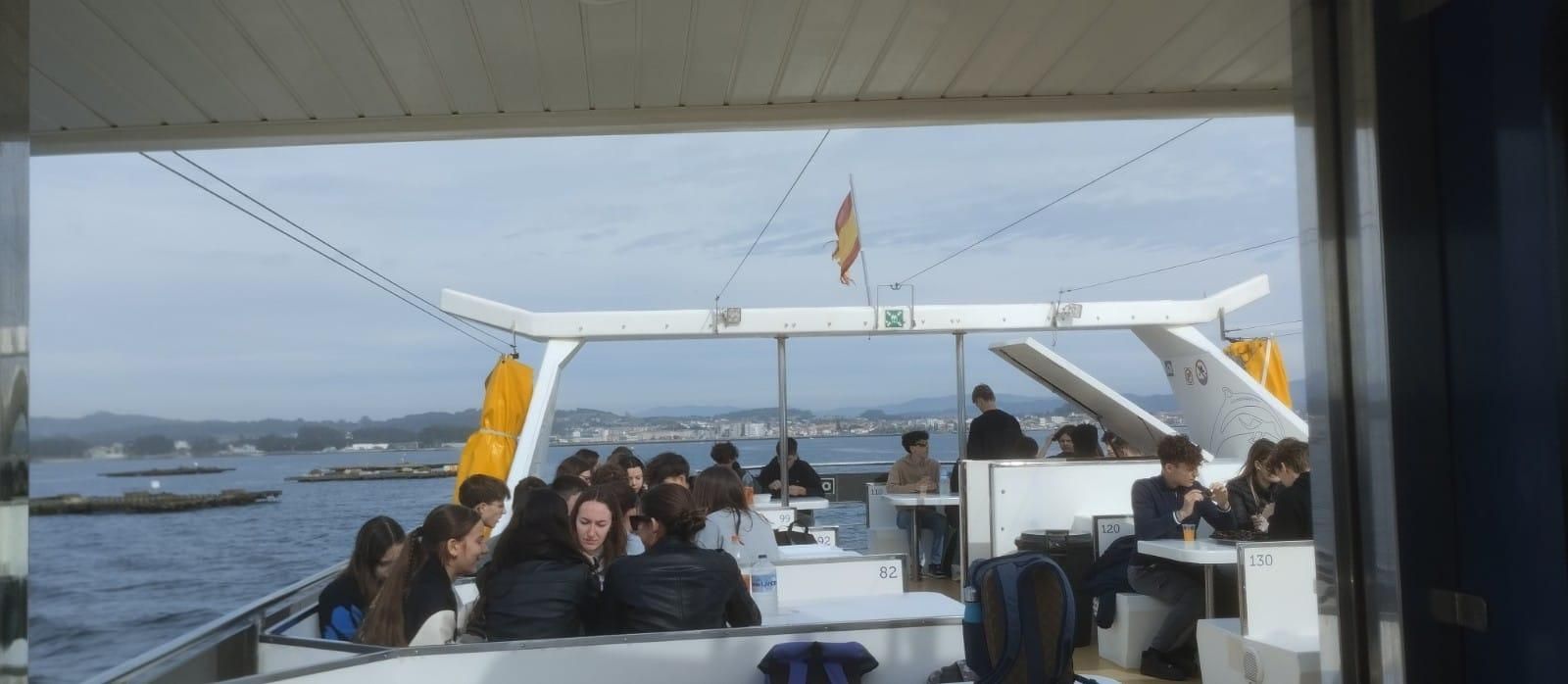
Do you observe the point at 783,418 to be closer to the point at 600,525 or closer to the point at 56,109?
the point at 600,525

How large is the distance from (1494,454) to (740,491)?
12.8ft

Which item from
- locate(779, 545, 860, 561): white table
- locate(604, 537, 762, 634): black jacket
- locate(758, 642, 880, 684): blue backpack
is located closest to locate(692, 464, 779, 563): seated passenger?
locate(779, 545, 860, 561): white table

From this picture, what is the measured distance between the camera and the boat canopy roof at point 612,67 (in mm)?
1997

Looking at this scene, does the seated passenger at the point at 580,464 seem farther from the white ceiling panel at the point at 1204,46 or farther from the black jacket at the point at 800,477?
the white ceiling panel at the point at 1204,46

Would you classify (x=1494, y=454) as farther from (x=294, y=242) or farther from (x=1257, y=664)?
(x=294, y=242)

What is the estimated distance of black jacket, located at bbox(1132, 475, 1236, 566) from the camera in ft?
19.0

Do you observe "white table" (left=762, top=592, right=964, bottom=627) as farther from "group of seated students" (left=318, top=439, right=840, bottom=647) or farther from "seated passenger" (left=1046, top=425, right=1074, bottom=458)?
"seated passenger" (left=1046, top=425, right=1074, bottom=458)

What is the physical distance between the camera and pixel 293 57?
2148mm

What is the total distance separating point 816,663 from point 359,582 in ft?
5.25

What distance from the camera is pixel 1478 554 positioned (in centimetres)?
150

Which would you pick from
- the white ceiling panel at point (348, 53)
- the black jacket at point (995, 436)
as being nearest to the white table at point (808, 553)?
the black jacket at point (995, 436)

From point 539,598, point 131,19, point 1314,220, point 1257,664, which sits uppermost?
point 131,19

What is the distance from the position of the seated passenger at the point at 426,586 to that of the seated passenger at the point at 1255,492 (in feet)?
12.0

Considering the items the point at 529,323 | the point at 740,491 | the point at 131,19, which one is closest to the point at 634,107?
the point at 131,19
